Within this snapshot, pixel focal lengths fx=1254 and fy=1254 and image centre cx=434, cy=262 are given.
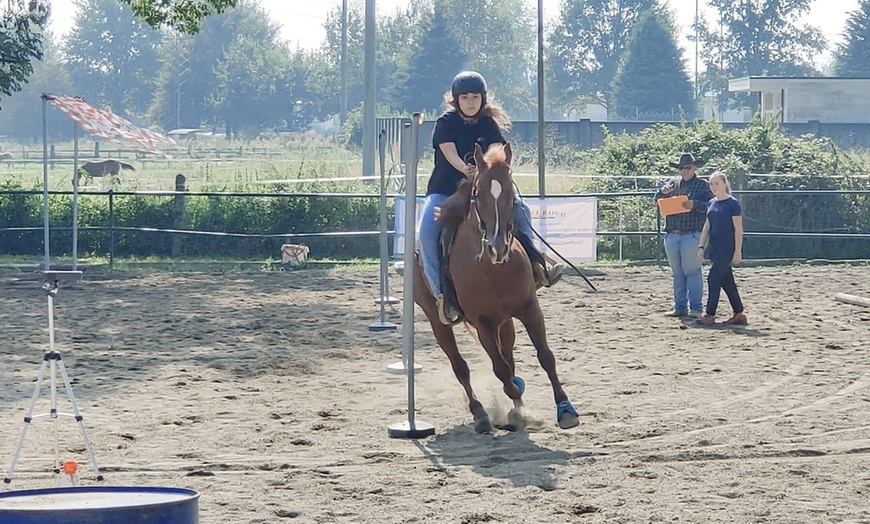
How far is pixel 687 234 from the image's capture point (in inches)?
550

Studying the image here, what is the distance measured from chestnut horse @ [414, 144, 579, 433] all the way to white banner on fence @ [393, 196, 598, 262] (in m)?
10.7

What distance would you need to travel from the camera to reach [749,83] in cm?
4825

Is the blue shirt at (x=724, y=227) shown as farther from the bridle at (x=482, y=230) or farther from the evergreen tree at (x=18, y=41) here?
the evergreen tree at (x=18, y=41)

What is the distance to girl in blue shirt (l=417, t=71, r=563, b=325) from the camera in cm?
814

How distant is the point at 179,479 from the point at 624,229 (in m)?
16.6

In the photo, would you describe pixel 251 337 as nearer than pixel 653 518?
No

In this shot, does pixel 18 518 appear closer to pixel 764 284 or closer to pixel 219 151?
pixel 764 284

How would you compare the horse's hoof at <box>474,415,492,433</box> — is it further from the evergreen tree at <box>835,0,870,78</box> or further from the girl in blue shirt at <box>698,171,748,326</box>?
the evergreen tree at <box>835,0,870,78</box>

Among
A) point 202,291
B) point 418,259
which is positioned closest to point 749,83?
point 202,291

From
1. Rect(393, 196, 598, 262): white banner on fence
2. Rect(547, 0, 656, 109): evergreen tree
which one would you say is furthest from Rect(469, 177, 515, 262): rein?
Result: Rect(547, 0, 656, 109): evergreen tree

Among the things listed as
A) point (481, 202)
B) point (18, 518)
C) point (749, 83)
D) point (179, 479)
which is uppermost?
point (749, 83)

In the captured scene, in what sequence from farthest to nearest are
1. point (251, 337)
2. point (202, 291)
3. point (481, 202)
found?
point (202, 291)
point (251, 337)
point (481, 202)

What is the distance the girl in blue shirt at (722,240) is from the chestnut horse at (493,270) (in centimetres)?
557

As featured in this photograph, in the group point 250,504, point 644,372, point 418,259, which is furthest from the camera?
point 644,372
